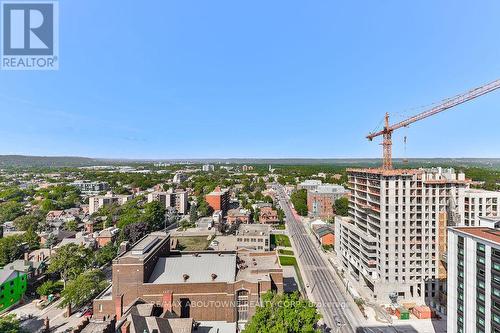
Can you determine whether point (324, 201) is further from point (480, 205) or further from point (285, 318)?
point (285, 318)

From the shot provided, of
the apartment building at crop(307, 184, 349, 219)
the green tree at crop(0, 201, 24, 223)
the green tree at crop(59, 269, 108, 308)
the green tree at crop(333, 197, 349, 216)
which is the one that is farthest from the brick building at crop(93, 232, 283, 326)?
the green tree at crop(0, 201, 24, 223)

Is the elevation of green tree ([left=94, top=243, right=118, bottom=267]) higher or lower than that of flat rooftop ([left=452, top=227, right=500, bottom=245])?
lower

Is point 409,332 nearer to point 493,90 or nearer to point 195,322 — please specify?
point 195,322

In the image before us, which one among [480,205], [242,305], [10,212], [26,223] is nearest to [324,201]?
[480,205]

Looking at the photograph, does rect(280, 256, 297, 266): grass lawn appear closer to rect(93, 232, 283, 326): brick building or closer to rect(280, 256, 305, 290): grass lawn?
rect(280, 256, 305, 290): grass lawn

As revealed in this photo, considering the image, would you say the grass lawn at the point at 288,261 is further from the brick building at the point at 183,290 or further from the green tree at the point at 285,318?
the green tree at the point at 285,318

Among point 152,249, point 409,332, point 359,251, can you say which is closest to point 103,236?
point 152,249
